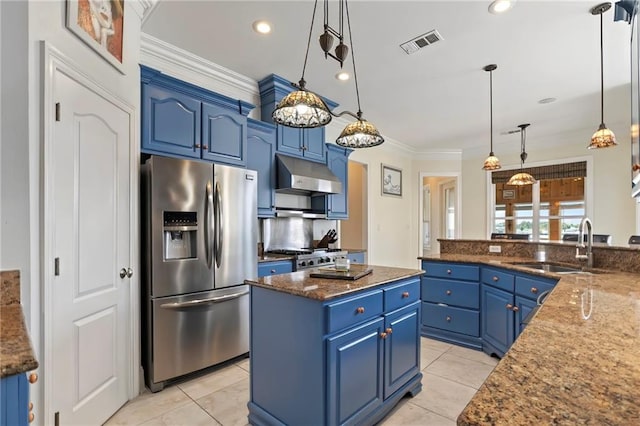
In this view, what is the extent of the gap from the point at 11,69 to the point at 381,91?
3.33 meters

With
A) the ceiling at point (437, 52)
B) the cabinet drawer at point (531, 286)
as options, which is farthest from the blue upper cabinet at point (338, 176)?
the cabinet drawer at point (531, 286)

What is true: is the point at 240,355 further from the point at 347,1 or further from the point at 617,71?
the point at 617,71

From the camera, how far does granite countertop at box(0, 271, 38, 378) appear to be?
812 millimetres

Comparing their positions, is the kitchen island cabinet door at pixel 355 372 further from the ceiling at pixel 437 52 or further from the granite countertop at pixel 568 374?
the ceiling at pixel 437 52

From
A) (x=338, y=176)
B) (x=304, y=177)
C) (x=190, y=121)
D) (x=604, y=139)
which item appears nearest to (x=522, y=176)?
(x=604, y=139)

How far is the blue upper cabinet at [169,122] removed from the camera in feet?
8.13

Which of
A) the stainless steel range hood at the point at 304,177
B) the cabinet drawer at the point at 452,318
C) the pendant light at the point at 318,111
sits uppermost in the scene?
the pendant light at the point at 318,111

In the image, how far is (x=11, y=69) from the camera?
142cm

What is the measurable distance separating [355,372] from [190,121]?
91.9 inches

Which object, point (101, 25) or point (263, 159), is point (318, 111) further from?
point (263, 159)

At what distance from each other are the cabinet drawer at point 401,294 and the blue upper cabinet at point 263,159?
5.92 feet

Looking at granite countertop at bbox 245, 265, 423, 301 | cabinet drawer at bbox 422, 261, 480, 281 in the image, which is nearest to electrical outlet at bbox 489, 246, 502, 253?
cabinet drawer at bbox 422, 261, 480, 281

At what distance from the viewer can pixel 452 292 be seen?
328 cm

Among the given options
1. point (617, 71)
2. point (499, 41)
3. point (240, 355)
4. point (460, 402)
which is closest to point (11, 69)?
point (240, 355)
